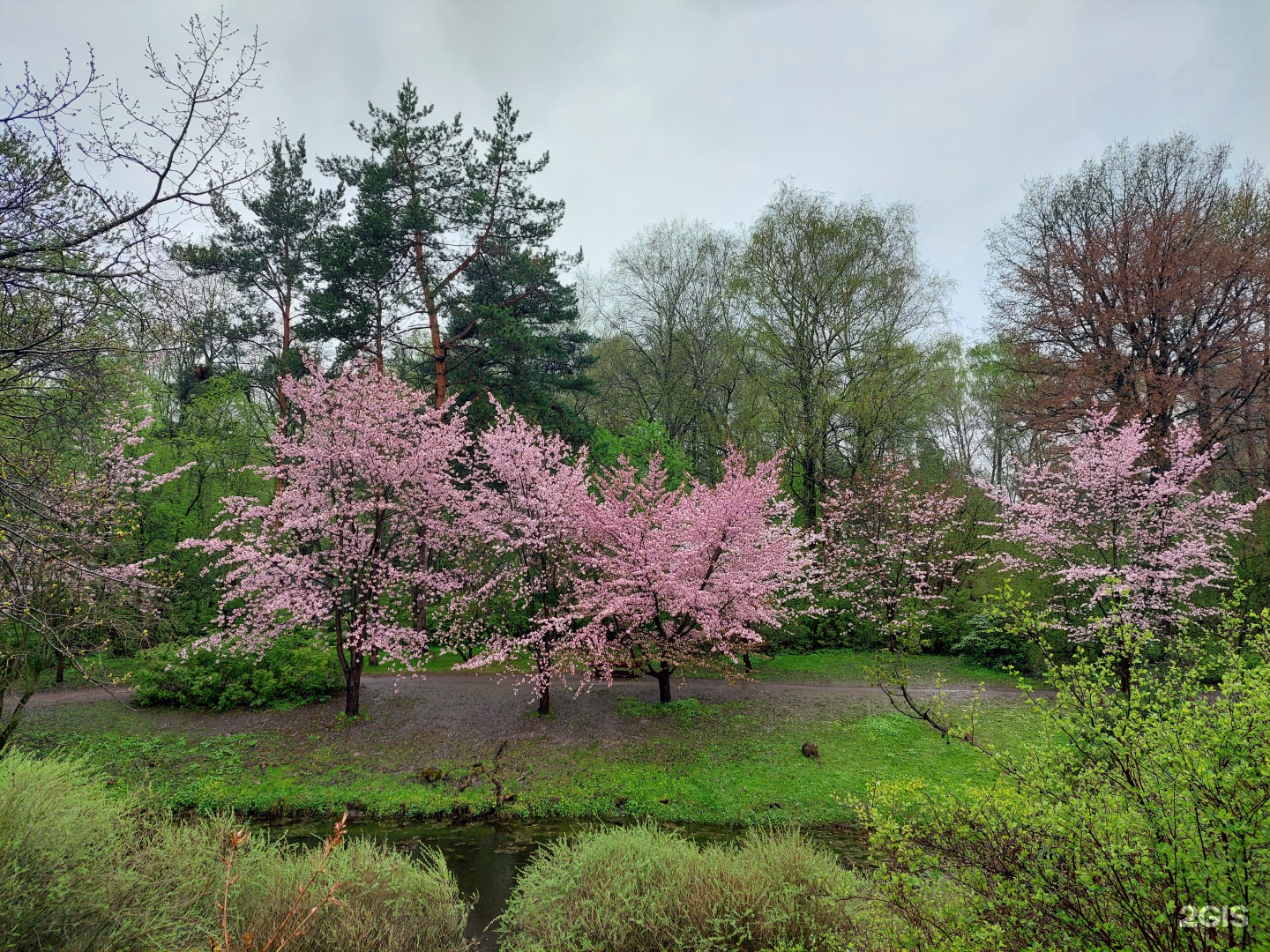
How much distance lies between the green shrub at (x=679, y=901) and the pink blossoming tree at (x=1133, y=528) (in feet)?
30.7

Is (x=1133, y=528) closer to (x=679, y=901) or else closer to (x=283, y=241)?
(x=679, y=901)

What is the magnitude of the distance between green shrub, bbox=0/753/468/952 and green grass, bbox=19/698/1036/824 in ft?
11.8

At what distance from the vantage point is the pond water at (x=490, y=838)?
25.8 ft

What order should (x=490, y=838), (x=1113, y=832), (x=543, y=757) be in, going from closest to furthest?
(x=1113, y=832)
(x=490, y=838)
(x=543, y=757)

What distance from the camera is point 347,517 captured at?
39.6ft

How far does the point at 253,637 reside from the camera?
11.9 meters

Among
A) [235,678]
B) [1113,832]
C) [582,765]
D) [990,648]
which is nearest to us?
[1113,832]

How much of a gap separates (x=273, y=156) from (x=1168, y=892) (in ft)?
26.3

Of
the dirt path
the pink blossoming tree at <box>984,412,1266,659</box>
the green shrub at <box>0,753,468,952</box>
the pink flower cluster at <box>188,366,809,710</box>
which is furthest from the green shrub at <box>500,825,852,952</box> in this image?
the pink blossoming tree at <box>984,412,1266,659</box>

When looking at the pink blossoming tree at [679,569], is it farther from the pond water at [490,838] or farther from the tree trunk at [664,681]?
the pond water at [490,838]

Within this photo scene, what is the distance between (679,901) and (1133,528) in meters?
12.1

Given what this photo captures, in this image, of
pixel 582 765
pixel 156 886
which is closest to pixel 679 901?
pixel 156 886

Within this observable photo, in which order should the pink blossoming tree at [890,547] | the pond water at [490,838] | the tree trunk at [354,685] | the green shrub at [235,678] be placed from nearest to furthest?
the pond water at [490,838] → the tree trunk at [354,685] → the green shrub at [235,678] → the pink blossoming tree at [890,547]

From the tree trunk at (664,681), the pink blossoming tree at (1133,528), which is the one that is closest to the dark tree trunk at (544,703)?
the tree trunk at (664,681)
